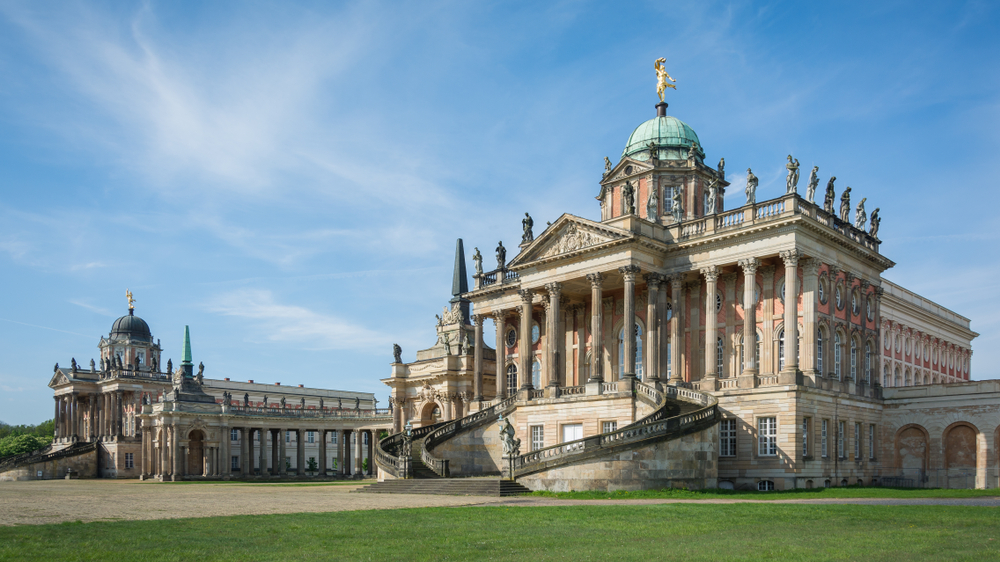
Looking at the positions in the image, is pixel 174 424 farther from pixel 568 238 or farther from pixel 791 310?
pixel 791 310

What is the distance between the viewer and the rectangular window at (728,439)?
46781 mm

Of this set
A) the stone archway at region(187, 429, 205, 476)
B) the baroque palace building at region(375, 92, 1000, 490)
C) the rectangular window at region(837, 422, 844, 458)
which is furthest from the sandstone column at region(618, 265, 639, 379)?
the stone archway at region(187, 429, 205, 476)

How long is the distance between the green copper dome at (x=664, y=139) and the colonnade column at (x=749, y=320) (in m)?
15.3

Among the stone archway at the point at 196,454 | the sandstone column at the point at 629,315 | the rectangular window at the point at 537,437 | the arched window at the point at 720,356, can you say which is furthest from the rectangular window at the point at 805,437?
the stone archway at the point at 196,454

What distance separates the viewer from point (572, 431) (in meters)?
52.1

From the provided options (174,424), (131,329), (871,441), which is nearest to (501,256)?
(871,441)

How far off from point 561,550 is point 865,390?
→ 39081mm

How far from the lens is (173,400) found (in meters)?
91.2

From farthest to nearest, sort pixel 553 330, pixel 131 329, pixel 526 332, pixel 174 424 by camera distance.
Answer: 1. pixel 131 329
2. pixel 174 424
3. pixel 526 332
4. pixel 553 330

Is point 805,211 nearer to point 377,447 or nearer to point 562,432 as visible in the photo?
point 562,432

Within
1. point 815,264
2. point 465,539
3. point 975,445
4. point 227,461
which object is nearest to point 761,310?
point 815,264

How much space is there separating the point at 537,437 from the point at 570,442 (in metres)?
16.1

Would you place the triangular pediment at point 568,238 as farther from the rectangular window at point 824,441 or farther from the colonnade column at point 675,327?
the rectangular window at point 824,441

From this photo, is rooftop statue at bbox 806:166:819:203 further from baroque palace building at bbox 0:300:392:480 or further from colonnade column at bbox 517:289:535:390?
baroque palace building at bbox 0:300:392:480
